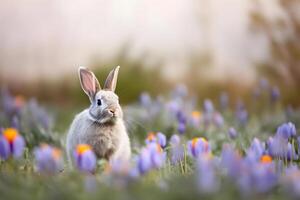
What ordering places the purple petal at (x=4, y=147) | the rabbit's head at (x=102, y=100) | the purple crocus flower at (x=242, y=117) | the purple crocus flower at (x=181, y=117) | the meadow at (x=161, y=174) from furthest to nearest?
1. the purple crocus flower at (x=242, y=117)
2. the purple crocus flower at (x=181, y=117)
3. the rabbit's head at (x=102, y=100)
4. the purple petal at (x=4, y=147)
5. the meadow at (x=161, y=174)

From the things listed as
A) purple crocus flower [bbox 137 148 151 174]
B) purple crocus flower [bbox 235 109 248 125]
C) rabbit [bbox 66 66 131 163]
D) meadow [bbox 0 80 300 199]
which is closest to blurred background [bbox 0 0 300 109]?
purple crocus flower [bbox 235 109 248 125]

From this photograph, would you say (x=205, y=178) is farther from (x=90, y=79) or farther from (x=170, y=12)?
(x=170, y=12)

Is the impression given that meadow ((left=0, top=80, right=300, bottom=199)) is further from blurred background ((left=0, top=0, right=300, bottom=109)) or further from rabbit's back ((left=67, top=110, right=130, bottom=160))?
blurred background ((left=0, top=0, right=300, bottom=109))

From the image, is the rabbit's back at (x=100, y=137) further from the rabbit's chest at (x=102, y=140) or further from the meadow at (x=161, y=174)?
the meadow at (x=161, y=174)

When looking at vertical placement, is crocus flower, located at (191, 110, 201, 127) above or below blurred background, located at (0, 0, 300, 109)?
below

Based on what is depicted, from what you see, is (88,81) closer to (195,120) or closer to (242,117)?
(195,120)

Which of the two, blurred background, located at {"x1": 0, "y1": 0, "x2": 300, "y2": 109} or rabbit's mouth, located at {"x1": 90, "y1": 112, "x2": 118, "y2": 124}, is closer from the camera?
rabbit's mouth, located at {"x1": 90, "y1": 112, "x2": 118, "y2": 124}

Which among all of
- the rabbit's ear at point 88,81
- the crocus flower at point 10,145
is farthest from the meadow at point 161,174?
the rabbit's ear at point 88,81
